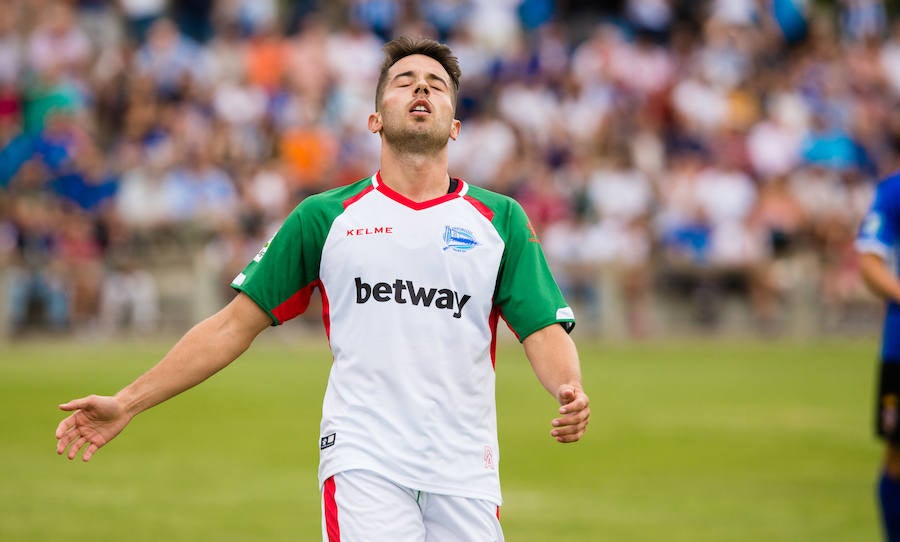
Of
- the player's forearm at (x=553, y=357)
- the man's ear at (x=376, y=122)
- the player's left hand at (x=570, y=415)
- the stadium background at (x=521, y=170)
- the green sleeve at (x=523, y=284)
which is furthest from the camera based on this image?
the stadium background at (x=521, y=170)

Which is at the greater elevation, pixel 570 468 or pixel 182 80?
pixel 182 80

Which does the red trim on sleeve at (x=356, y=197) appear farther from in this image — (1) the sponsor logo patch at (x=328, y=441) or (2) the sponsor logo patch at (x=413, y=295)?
(1) the sponsor logo patch at (x=328, y=441)

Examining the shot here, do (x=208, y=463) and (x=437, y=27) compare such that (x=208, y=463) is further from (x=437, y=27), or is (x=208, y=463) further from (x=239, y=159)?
(x=437, y=27)

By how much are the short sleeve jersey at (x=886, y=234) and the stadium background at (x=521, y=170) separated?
7.29m

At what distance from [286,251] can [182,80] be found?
17.7 m

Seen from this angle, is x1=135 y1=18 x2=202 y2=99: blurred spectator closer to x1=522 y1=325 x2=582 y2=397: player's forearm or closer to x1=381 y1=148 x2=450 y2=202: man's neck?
x1=381 y1=148 x2=450 y2=202: man's neck

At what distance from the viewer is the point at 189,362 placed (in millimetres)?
4887

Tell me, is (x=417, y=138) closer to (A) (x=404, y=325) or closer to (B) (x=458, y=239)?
(B) (x=458, y=239)

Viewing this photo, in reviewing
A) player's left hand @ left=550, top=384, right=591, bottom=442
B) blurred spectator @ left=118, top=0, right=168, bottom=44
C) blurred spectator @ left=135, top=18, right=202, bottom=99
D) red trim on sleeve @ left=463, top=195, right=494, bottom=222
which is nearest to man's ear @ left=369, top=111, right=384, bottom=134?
red trim on sleeve @ left=463, top=195, right=494, bottom=222

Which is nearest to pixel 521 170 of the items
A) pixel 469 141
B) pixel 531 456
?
pixel 469 141

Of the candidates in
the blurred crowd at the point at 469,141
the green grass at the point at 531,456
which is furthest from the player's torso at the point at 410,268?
the blurred crowd at the point at 469,141

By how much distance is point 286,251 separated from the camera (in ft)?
16.3

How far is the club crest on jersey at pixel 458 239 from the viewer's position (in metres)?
4.93

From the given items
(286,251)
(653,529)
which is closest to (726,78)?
(653,529)
